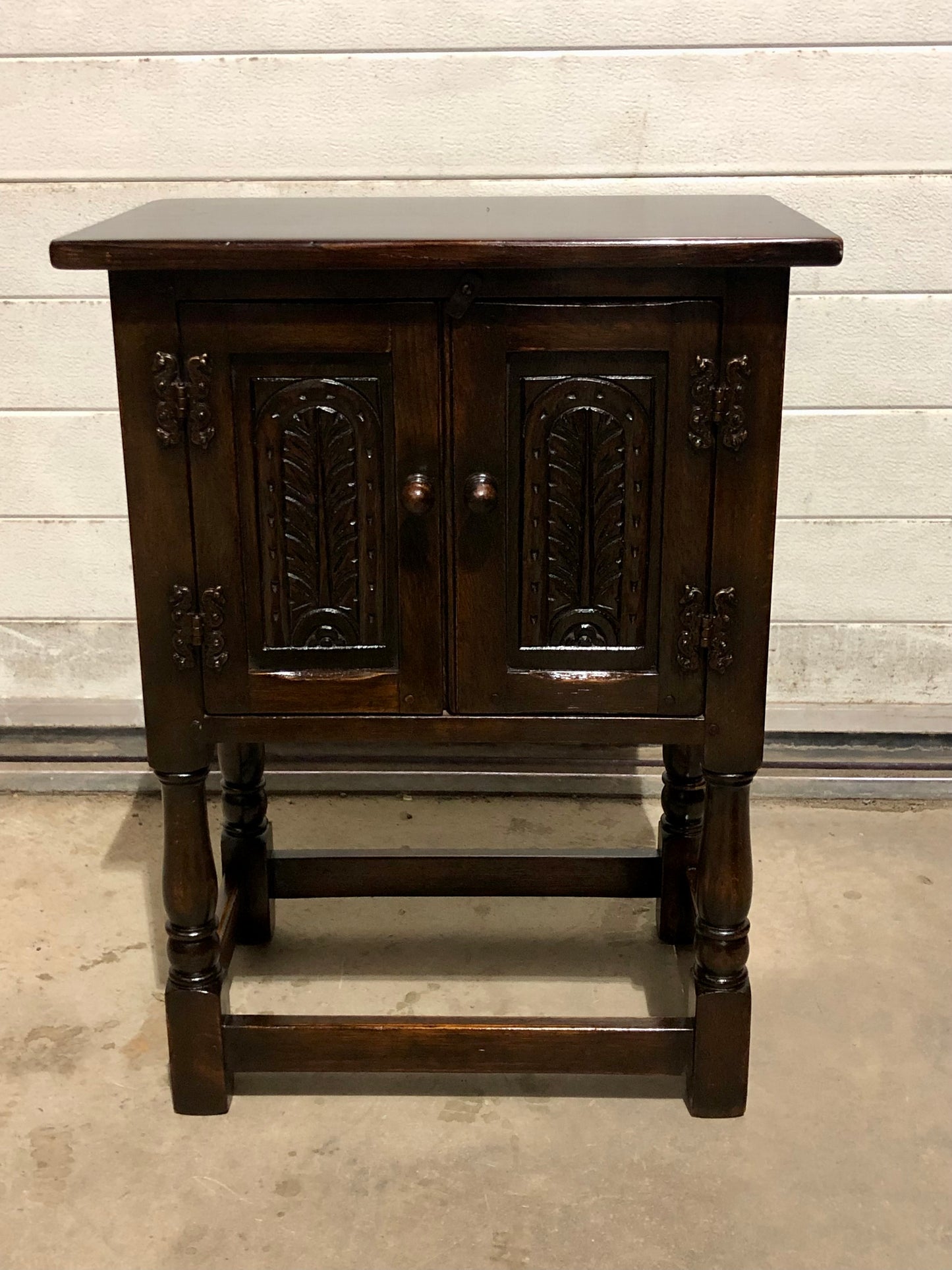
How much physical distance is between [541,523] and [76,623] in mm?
1453

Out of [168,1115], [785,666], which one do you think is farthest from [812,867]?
[168,1115]

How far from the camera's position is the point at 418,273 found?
59.7 inches

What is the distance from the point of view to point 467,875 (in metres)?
2.17

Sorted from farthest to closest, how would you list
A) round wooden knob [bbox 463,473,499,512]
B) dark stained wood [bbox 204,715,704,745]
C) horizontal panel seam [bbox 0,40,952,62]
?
horizontal panel seam [bbox 0,40,952,62]
dark stained wood [bbox 204,715,704,745]
round wooden knob [bbox 463,473,499,512]

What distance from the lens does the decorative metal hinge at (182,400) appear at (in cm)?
155

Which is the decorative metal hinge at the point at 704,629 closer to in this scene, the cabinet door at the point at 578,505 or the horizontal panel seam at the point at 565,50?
the cabinet door at the point at 578,505

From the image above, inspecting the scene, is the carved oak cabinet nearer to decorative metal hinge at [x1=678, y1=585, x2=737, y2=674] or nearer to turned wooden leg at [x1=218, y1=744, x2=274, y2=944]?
decorative metal hinge at [x1=678, y1=585, x2=737, y2=674]

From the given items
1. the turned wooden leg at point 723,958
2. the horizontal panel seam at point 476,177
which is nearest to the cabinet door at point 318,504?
the turned wooden leg at point 723,958

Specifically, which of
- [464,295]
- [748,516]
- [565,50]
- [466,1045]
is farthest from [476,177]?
[466,1045]

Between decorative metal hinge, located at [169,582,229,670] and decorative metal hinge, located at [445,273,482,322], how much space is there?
17.1 inches

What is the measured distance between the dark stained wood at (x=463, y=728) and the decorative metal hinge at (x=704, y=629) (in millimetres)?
80

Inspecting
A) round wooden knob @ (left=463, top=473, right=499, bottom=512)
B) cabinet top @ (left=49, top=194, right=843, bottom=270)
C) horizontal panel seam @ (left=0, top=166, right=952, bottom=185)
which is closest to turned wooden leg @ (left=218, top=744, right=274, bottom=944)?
round wooden knob @ (left=463, top=473, right=499, bottom=512)

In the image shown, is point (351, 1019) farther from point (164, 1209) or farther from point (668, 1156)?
point (668, 1156)

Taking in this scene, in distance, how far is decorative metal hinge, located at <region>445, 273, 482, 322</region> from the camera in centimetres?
151
